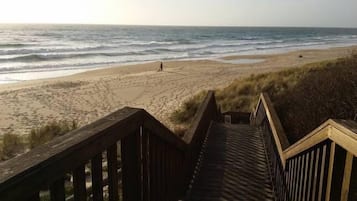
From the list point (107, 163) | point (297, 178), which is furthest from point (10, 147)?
point (107, 163)

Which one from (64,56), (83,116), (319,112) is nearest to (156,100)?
(83,116)

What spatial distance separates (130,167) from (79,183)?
700 mm

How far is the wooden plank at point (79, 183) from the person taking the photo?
5.76 feet

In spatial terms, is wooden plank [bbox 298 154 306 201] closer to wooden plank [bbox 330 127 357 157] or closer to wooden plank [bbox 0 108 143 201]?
wooden plank [bbox 330 127 357 157]

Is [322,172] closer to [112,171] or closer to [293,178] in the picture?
[293,178]

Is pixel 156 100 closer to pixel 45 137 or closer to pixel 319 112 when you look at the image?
pixel 45 137

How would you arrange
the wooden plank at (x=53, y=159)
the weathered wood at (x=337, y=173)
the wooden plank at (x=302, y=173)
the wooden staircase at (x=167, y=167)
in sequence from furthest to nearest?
the wooden plank at (x=302, y=173) < the weathered wood at (x=337, y=173) < the wooden staircase at (x=167, y=167) < the wooden plank at (x=53, y=159)

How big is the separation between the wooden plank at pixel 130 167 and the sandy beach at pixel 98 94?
32.6 ft

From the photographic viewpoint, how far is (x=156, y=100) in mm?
18109

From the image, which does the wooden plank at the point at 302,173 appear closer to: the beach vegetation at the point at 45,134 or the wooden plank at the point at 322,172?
the wooden plank at the point at 322,172

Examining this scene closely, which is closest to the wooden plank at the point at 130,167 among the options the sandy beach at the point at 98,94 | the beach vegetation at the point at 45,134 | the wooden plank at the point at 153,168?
the wooden plank at the point at 153,168

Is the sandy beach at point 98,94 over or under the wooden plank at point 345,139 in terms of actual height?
under

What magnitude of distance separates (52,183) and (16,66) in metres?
33.8

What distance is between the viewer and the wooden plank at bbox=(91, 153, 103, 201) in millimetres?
1944
